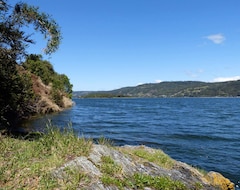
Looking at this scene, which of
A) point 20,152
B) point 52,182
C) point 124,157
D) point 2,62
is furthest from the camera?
point 2,62

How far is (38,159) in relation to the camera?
833cm

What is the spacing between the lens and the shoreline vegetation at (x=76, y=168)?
281 inches

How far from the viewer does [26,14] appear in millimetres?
12859

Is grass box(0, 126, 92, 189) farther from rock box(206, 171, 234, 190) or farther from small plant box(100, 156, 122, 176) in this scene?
rock box(206, 171, 234, 190)

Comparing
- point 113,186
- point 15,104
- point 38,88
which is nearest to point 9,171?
point 113,186

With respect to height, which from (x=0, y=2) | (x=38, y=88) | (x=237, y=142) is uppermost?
(x=0, y=2)

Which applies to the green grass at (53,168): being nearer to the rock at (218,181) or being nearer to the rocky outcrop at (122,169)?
the rocky outcrop at (122,169)

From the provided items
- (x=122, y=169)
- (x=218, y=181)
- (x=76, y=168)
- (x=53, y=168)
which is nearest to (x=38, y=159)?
(x=53, y=168)

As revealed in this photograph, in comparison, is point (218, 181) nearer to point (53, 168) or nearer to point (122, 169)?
point (122, 169)

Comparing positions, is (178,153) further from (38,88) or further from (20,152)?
(38,88)

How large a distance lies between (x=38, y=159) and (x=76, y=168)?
135 cm

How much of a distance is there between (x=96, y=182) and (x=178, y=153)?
47.3 feet

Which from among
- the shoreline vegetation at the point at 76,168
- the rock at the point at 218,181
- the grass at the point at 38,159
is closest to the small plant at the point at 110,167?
the shoreline vegetation at the point at 76,168

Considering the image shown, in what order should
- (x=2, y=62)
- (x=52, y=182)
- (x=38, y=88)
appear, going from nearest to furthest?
1. (x=52, y=182)
2. (x=2, y=62)
3. (x=38, y=88)
